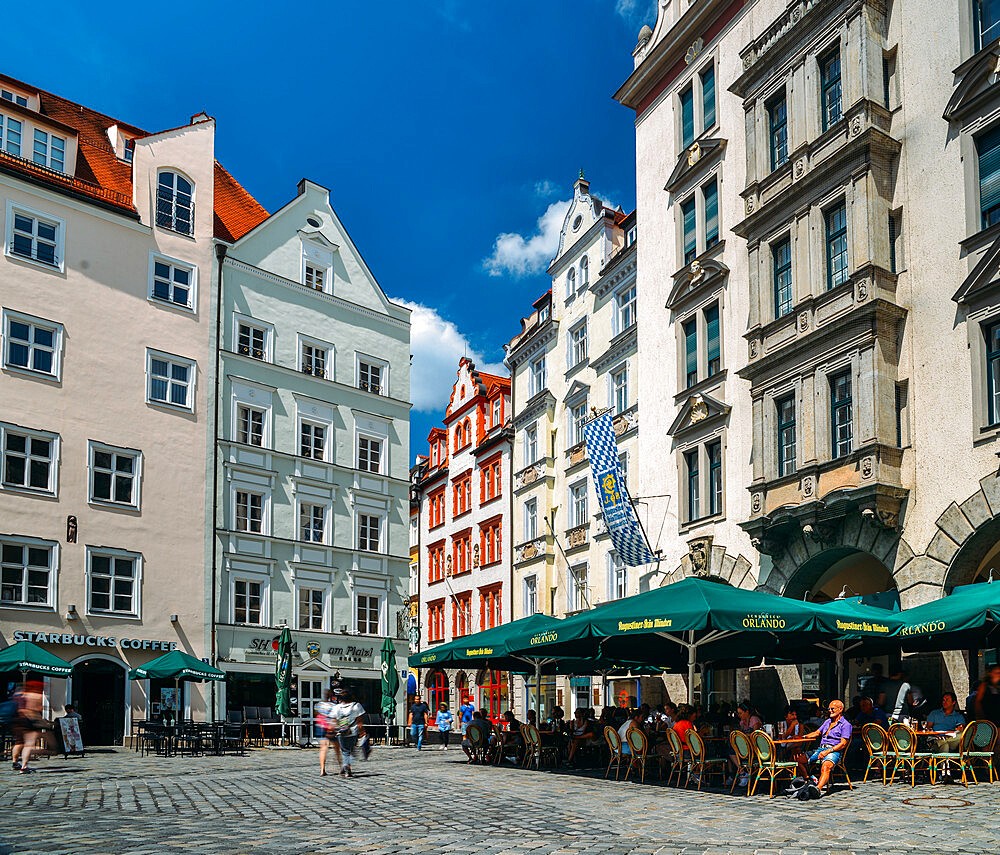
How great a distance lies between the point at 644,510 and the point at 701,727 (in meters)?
14.8

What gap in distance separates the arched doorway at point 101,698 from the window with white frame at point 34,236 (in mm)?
12375

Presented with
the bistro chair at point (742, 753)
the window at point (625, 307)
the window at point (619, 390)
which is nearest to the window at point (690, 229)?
the window at point (625, 307)

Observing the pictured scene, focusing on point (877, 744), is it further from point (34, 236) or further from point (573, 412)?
point (34, 236)

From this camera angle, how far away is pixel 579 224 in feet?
148

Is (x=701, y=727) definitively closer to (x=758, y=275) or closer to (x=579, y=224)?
(x=758, y=275)

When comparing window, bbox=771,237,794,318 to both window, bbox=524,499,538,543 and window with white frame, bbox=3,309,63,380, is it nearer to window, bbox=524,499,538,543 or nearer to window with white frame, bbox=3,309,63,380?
window, bbox=524,499,538,543

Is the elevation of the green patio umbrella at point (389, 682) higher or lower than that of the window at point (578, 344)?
lower

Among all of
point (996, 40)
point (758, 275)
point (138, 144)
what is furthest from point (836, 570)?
point (138, 144)

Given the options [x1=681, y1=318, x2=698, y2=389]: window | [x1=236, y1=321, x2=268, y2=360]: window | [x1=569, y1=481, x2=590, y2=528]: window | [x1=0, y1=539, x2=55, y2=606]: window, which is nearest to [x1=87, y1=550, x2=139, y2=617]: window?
[x1=0, y1=539, x2=55, y2=606]: window

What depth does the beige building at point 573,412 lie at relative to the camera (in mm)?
38812

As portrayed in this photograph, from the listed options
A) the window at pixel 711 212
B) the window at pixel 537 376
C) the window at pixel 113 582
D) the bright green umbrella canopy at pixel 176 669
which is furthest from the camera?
the window at pixel 537 376

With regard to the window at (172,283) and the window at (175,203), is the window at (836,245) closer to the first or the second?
the window at (172,283)

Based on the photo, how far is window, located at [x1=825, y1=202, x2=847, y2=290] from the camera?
25.0m

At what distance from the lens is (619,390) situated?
39.4 metres
